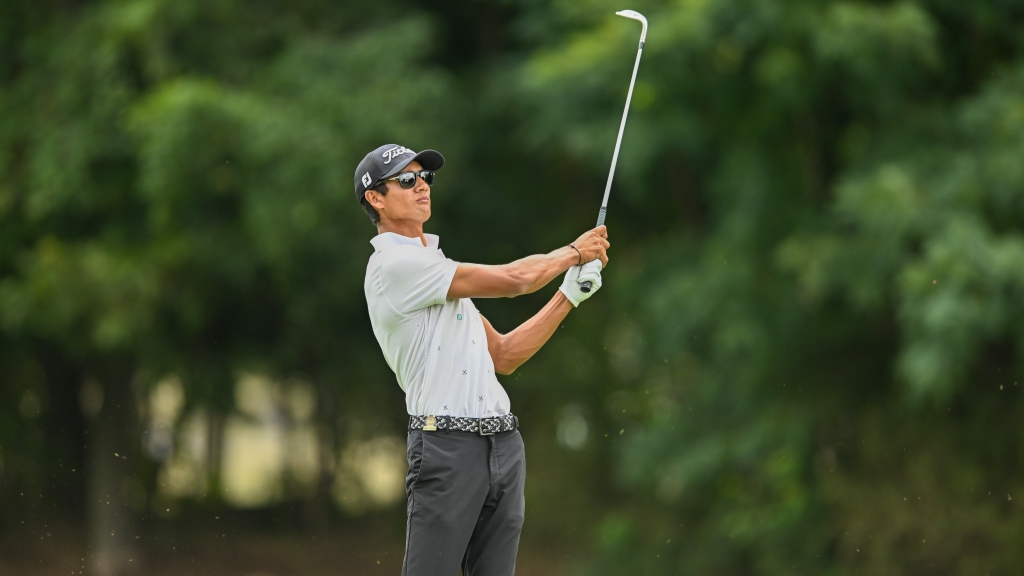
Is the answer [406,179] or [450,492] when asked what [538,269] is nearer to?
[406,179]

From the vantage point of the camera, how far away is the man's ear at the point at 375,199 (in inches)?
129

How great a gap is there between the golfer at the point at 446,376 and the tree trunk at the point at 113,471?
316 inches

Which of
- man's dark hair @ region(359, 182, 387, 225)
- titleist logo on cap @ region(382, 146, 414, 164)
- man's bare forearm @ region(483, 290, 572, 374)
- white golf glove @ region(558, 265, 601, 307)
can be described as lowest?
man's bare forearm @ region(483, 290, 572, 374)

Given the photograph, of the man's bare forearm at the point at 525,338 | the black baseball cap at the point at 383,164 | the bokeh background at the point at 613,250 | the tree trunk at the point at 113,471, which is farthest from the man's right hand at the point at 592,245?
the tree trunk at the point at 113,471

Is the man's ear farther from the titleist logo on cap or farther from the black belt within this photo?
the black belt

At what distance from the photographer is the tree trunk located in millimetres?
10594

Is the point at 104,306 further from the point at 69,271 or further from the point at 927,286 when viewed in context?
the point at 927,286

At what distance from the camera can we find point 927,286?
Result: 21.4 ft

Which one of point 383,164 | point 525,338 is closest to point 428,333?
point 525,338

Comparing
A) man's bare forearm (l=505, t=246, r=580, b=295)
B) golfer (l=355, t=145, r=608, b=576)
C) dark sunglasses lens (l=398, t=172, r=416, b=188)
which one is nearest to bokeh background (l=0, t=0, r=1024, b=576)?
A: man's bare forearm (l=505, t=246, r=580, b=295)

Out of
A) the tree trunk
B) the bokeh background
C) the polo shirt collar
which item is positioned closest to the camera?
the polo shirt collar

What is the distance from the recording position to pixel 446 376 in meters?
3.11

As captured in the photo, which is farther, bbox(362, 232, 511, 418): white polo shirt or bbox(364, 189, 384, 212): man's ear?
bbox(364, 189, 384, 212): man's ear

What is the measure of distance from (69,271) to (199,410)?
8.58ft
